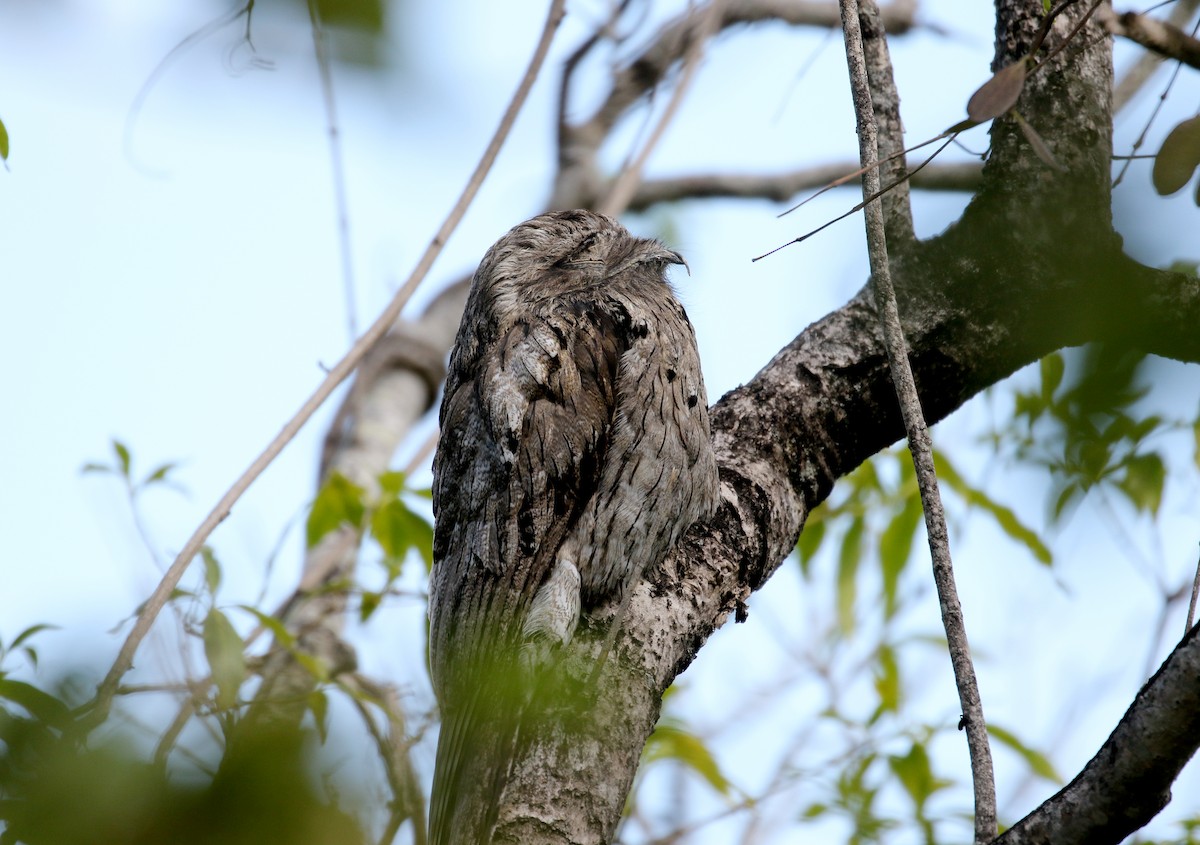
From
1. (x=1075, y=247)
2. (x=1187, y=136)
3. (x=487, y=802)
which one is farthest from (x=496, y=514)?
(x=1187, y=136)

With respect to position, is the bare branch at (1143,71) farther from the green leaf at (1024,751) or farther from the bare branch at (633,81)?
the bare branch at (633,81)

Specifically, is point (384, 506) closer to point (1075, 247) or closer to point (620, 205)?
point (620, 205)

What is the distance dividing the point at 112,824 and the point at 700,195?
24.5 ft

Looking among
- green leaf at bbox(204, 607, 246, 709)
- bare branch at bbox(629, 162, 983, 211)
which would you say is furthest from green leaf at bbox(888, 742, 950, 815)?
bare branch at bbox(629, 162, 983, 211)

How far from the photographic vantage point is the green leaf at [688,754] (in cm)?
393

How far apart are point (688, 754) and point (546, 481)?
1728 mm

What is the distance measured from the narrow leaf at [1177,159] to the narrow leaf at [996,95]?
0.81 feet

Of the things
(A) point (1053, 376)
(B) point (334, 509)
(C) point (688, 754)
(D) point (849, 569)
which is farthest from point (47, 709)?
(D) point (849, 569)

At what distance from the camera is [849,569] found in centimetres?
455

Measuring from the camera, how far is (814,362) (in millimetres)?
2857

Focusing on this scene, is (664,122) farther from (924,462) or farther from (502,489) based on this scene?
(924,462)

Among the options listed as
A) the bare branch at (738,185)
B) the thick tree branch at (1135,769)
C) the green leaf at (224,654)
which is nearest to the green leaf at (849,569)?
the green leaf at (224,654)

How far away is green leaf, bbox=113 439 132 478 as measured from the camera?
3836 millimetres

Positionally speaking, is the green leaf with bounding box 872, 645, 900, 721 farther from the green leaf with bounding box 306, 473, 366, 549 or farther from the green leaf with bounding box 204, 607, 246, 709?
the green leaf with bounding box 204, 607, 246, 709
